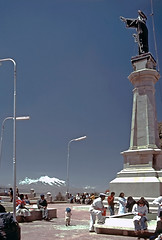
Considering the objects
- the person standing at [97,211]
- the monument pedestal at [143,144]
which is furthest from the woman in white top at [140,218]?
the monument pedestal at [143,144]

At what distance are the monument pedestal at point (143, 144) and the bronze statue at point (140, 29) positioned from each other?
141 cm

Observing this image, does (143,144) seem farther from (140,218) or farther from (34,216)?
(140,218)

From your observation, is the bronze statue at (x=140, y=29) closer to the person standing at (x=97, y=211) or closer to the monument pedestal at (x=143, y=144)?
the monument pedestal at (x=143, y=144)

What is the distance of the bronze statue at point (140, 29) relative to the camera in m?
23.2

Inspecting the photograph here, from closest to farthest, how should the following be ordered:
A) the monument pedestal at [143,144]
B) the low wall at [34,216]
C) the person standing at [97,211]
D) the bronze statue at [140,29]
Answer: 1. the person standing at [97,211]
2. the low wall at [34,216]
3. the monument pedestal at [143,144]
4. the bronze statue at [140,29]

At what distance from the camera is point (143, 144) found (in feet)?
66.8

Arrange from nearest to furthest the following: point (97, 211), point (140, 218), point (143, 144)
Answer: point (140, 218) < point (97, 211) < point (143, 144)

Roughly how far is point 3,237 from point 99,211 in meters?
7.63

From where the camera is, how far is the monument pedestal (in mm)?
18698

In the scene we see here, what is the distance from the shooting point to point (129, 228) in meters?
10.1

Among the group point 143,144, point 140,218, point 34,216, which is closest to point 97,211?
point 140,218

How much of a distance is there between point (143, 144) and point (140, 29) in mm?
9516

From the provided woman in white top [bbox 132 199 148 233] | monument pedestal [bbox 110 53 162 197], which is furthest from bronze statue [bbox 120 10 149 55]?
woman in white top [bbox 132 199 148 233]

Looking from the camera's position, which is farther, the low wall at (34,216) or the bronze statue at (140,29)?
the bronze statue at (140,29)
